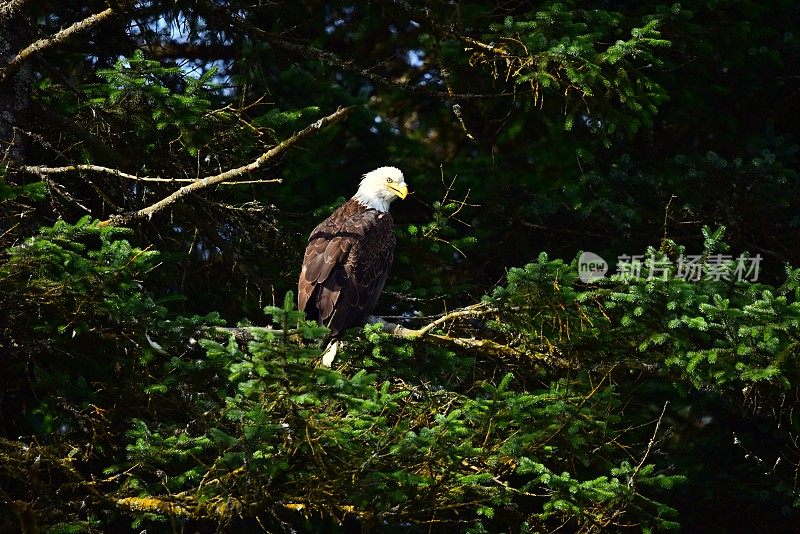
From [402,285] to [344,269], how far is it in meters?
0.41

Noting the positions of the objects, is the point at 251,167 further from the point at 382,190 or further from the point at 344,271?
the point at 382,190

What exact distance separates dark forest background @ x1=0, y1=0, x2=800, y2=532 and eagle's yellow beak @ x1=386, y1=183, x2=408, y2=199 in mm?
362

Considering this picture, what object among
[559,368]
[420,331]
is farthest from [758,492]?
[420,331]

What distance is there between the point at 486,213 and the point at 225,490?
4.07 m

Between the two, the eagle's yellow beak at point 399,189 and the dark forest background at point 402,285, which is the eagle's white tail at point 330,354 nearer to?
the dark forest background at point 402,285

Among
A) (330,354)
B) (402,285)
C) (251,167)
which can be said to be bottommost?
(330,354)

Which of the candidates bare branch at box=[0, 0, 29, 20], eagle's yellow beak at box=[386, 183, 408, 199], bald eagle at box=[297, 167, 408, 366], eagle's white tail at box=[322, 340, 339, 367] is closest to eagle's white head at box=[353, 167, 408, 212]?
eagle's yellow beak at box=[386, 183, 408, 199]

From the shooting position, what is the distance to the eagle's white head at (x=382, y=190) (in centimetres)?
769

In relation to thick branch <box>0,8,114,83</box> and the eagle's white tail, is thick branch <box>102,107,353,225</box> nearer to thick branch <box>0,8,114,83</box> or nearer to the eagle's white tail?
thick branch <box>0,8,114,83</box>

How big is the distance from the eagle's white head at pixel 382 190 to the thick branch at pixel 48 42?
7.71ft

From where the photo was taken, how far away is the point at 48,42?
6.20 m

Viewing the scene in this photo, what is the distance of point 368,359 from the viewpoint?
6113mm

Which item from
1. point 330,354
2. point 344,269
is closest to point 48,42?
point 344,269

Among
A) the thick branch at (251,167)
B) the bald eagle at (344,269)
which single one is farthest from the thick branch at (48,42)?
the bald eagle at (344,269)
